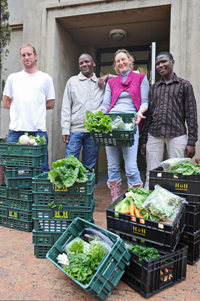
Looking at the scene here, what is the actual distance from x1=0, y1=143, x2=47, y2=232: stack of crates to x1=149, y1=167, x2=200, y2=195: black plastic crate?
5.29 ft

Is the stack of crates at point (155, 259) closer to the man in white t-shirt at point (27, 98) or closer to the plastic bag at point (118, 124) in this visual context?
the plastic bag at point (118, 124)

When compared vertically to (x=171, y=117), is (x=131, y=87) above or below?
above

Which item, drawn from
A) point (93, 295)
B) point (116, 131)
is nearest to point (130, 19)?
point (116, 131)

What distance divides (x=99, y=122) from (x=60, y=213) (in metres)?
1.25

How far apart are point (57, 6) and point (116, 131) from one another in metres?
3.74

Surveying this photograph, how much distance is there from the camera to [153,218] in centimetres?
231

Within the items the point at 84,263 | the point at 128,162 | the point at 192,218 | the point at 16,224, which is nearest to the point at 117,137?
the point at 128,162

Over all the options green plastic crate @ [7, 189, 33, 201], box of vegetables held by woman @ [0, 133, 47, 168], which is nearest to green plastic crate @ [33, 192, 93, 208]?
green plastic crate @ [7, 189, 33, 201]

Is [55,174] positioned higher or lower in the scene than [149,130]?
lower

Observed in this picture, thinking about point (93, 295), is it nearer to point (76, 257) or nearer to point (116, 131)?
point (76, 257)

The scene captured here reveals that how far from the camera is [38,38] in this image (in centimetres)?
555

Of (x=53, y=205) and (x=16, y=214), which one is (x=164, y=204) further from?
(x=16, y=214)

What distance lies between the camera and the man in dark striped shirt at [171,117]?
3.53 meters

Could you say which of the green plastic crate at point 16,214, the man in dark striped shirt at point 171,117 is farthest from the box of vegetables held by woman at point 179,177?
the green plastic crate at point 16,214
